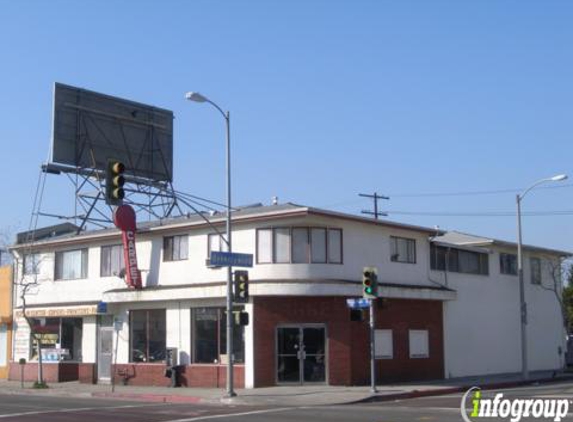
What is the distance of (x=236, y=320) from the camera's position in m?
28.4

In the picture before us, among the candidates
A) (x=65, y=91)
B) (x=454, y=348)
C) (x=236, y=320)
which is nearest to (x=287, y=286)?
(x=236, y=320)

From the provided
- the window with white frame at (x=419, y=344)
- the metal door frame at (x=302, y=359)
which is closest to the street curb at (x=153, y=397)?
the metal door frame at (x=302, y=359)

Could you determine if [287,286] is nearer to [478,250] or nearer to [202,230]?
[202,230]

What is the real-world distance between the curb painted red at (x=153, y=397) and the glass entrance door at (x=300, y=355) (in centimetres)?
419

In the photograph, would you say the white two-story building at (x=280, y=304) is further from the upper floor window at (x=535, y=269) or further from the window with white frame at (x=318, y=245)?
the upper floor window at (x=535, y=269)

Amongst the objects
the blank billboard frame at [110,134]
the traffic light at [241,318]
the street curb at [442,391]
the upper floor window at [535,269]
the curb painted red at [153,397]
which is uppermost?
the blank billboard frame at [110,134]

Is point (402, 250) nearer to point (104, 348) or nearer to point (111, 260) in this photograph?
point (111, 260)

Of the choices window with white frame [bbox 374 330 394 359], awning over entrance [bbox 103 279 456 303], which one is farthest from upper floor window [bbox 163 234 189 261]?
window with white frame [bbox 374 330 394 359]

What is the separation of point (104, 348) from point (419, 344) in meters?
13.8

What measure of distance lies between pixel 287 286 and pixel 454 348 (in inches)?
412

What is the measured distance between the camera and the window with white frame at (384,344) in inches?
1318

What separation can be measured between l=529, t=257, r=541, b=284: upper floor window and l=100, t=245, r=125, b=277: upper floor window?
71.1 feet

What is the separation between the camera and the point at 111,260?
37.1 meters

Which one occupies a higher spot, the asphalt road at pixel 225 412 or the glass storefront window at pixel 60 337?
the glass storefront window at pixel 60 337
